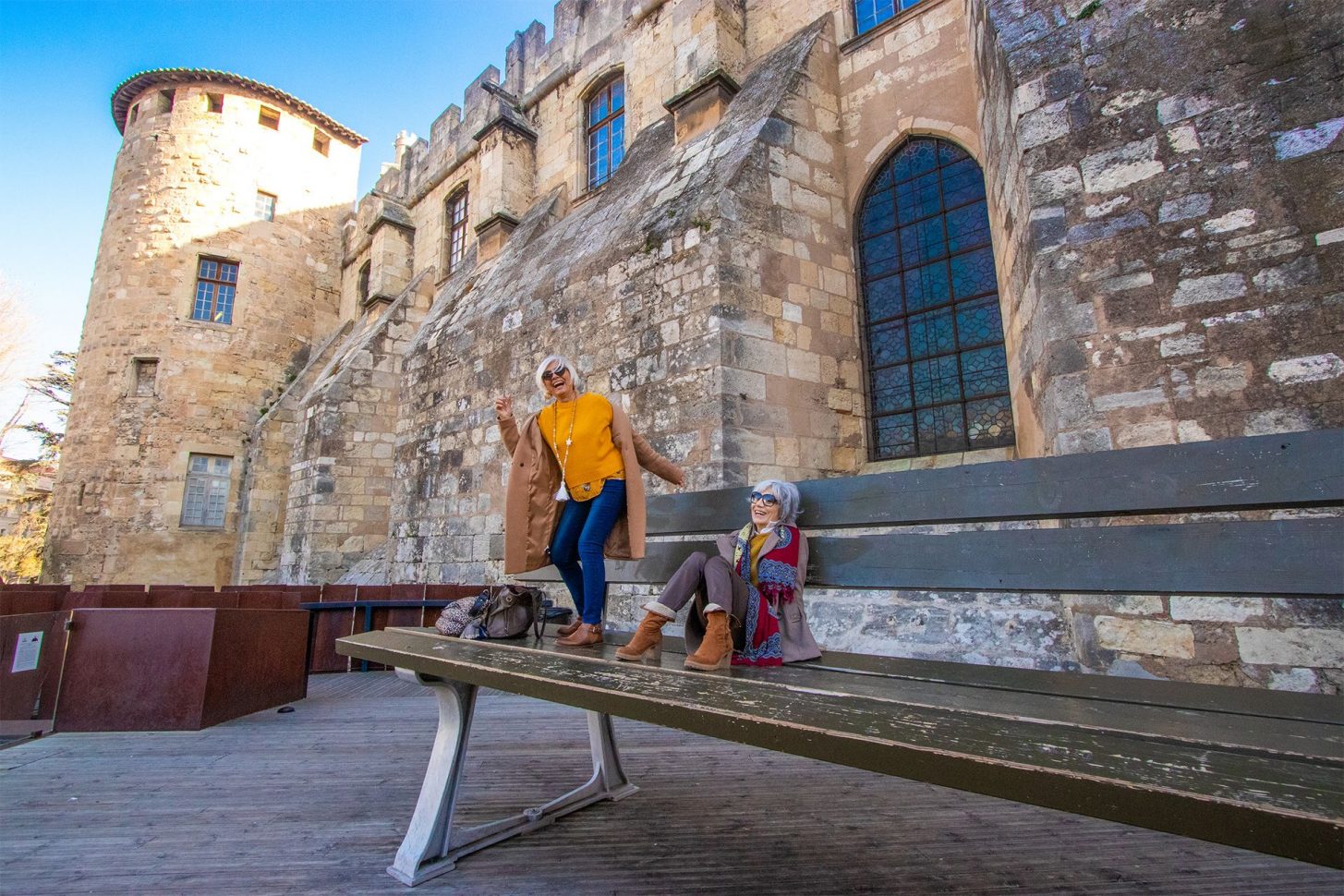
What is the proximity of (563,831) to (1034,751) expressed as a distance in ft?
5.87

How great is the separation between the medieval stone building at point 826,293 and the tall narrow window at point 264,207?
3037 mm

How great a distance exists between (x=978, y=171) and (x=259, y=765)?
714 cm

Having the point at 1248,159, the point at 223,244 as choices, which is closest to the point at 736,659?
the point at 1248,159

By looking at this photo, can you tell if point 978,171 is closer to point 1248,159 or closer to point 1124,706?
point 1248,159

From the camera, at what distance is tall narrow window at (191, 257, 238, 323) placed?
16.3 metres

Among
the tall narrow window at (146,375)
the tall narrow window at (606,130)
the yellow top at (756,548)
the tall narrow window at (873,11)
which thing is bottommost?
the yellow top at (756,548)

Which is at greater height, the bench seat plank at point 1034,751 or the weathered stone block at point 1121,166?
the weathered stone block at point 1121,166

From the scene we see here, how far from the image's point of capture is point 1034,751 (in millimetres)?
1059

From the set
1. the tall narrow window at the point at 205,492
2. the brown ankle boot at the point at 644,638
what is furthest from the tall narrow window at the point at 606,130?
the tall narrow window at the point at 205,492

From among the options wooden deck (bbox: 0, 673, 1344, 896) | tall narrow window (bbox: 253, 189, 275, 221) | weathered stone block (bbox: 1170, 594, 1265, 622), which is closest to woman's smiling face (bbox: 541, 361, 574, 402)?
wooden deck (bbox: 0, 673, 1344, 896)

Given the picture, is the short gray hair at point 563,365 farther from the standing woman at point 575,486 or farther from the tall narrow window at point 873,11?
the tall narrow window at point 873,11

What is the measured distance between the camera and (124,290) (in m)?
15.8

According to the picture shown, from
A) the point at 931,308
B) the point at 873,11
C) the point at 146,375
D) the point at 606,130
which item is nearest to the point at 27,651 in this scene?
the point at 931,308

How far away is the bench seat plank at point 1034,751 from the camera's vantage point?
0.85 metres
